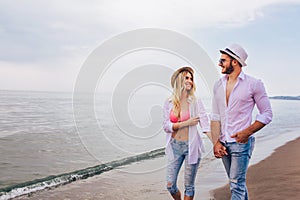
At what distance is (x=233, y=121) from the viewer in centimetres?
353

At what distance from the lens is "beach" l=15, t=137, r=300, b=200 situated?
6.55m

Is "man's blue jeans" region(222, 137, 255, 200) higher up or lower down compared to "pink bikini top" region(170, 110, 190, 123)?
lower down

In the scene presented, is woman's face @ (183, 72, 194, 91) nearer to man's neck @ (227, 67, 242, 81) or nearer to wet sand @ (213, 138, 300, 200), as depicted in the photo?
man's neck @ (227, 67, 242, 81)

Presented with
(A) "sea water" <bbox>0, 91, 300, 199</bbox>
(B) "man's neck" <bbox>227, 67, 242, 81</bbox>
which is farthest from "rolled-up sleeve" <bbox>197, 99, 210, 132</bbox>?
(A) "sea water" <bbox>0, 91, 300, 199</bbox>

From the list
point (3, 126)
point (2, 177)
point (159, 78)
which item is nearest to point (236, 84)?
point (159, 78)

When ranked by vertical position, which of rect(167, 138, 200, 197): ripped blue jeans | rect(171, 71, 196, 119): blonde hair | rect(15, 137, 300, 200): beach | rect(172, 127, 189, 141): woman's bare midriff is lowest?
rect(15, 137, 300, 200): beach

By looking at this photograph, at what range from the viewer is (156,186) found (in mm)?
7883

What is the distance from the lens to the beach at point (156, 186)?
6.55 metres

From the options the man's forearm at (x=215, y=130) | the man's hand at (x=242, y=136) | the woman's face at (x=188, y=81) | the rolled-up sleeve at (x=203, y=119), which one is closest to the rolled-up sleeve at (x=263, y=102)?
the man's hand at (x=242, y=136)

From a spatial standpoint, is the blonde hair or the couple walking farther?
the blonde hair

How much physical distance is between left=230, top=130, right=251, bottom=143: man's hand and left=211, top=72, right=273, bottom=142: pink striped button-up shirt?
0.04m

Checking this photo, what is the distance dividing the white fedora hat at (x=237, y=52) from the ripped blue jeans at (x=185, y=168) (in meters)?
1.26

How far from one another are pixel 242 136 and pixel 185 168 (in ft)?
3.48

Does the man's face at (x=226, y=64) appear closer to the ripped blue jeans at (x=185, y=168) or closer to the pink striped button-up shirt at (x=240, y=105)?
the pink striped button-up shirt at (x=240, y=105)
